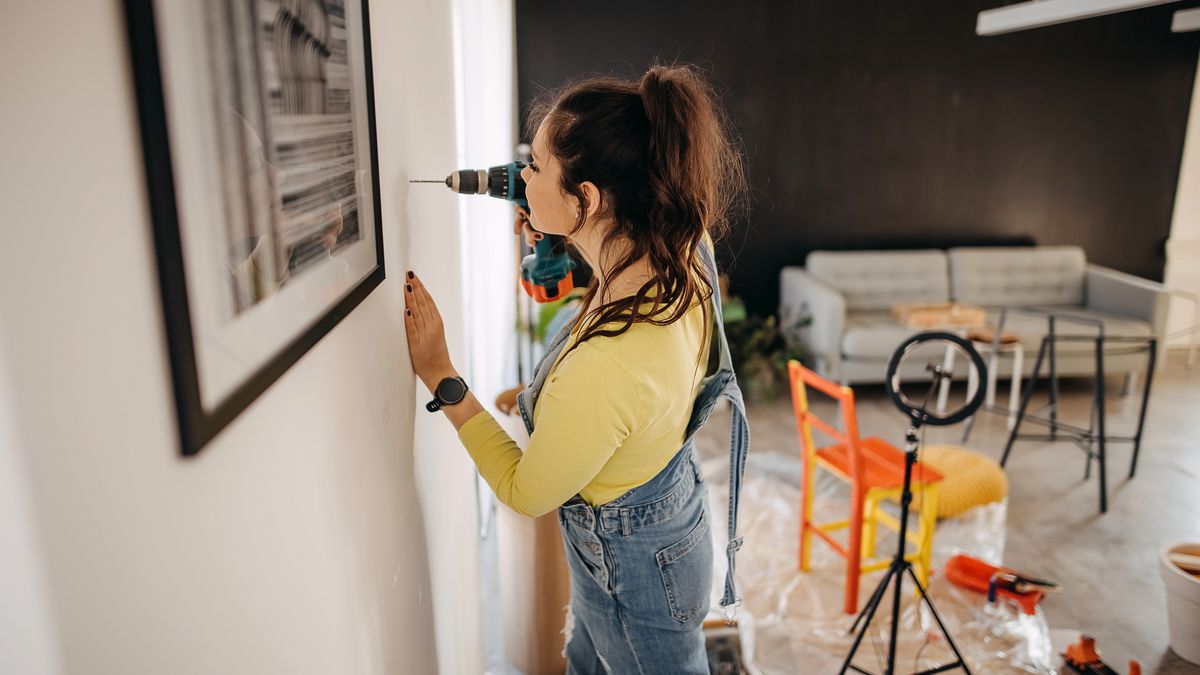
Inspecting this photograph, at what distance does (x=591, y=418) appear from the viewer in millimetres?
981

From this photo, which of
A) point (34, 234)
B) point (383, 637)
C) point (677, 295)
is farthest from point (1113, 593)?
point (34, 234)

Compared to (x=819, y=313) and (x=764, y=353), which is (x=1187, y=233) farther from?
(x=764, y=353)

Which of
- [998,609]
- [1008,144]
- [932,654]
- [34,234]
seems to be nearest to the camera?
[34,234]

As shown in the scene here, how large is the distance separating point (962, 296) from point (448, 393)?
189 inches

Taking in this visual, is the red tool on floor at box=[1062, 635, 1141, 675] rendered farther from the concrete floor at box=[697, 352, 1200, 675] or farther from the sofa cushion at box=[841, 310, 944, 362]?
the sofa cushion at box=[841, 310, 944, 362]

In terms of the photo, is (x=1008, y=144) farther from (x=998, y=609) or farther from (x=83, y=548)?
(x=83, y=548)

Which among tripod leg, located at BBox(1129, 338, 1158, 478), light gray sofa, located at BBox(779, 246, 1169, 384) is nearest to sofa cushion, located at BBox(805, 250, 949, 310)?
light gray sofa, located at BBox(779, 246, 1169, 384)

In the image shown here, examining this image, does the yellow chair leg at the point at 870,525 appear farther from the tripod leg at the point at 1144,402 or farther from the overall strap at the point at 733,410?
the tripod leg at the point at 1144,402

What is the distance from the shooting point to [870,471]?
2.58 meters

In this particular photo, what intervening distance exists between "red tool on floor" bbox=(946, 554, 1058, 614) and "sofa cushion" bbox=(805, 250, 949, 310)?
8.11ft

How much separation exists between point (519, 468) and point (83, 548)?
2.32 feet

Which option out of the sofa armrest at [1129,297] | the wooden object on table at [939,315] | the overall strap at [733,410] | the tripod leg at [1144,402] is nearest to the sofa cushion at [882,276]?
the wooden object on table at [939,315]

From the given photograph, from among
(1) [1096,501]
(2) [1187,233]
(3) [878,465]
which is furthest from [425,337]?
(2) [1187,233]

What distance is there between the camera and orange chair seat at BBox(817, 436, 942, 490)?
2.50m
